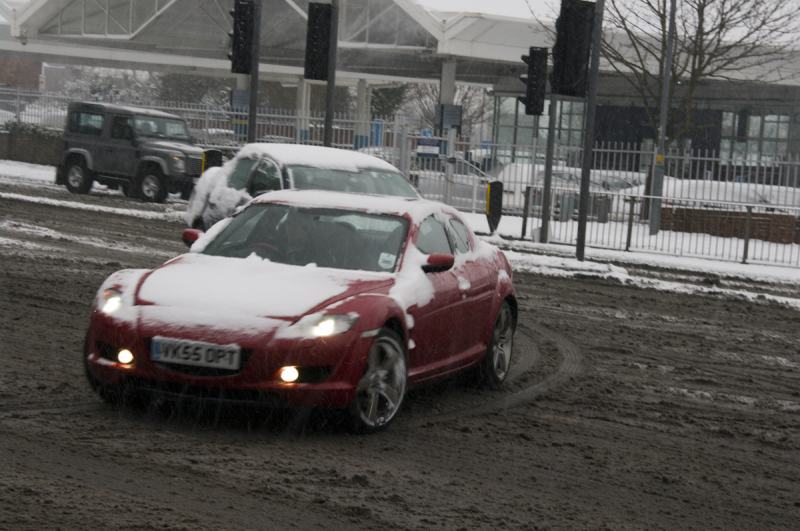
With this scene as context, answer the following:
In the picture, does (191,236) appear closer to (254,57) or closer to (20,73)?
(254,57)

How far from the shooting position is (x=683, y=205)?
2520 cm

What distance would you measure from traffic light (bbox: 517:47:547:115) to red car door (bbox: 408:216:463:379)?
14361mm

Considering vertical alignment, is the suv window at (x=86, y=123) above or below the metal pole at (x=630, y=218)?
above

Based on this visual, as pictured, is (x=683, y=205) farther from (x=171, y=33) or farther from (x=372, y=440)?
(x=171, y=33)

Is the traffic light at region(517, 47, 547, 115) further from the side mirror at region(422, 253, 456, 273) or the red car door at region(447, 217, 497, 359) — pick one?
the side mirror at region(422, 253, 456, 273)

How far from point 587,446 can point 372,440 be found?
1193mm

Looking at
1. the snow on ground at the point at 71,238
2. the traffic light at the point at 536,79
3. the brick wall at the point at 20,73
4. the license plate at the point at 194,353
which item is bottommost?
the snow on ground at the point at 71,238

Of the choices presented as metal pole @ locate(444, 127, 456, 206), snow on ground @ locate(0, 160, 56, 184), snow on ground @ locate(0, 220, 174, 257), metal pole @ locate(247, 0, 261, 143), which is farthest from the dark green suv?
snow on ground @ locate(0, 220, 174, 257)

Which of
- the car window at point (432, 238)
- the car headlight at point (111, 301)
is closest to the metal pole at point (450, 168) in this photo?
the car window at point (432, 238)

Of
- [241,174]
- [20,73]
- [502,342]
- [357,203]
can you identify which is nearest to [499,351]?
[502,342]

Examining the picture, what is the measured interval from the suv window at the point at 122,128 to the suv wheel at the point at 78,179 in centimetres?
108

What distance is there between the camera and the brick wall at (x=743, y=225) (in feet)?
78.0

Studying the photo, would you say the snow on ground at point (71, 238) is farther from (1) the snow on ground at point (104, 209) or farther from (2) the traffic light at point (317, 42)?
(2) the traffic light at point (317, 42)

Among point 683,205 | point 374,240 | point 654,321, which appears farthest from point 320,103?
point 374,240
